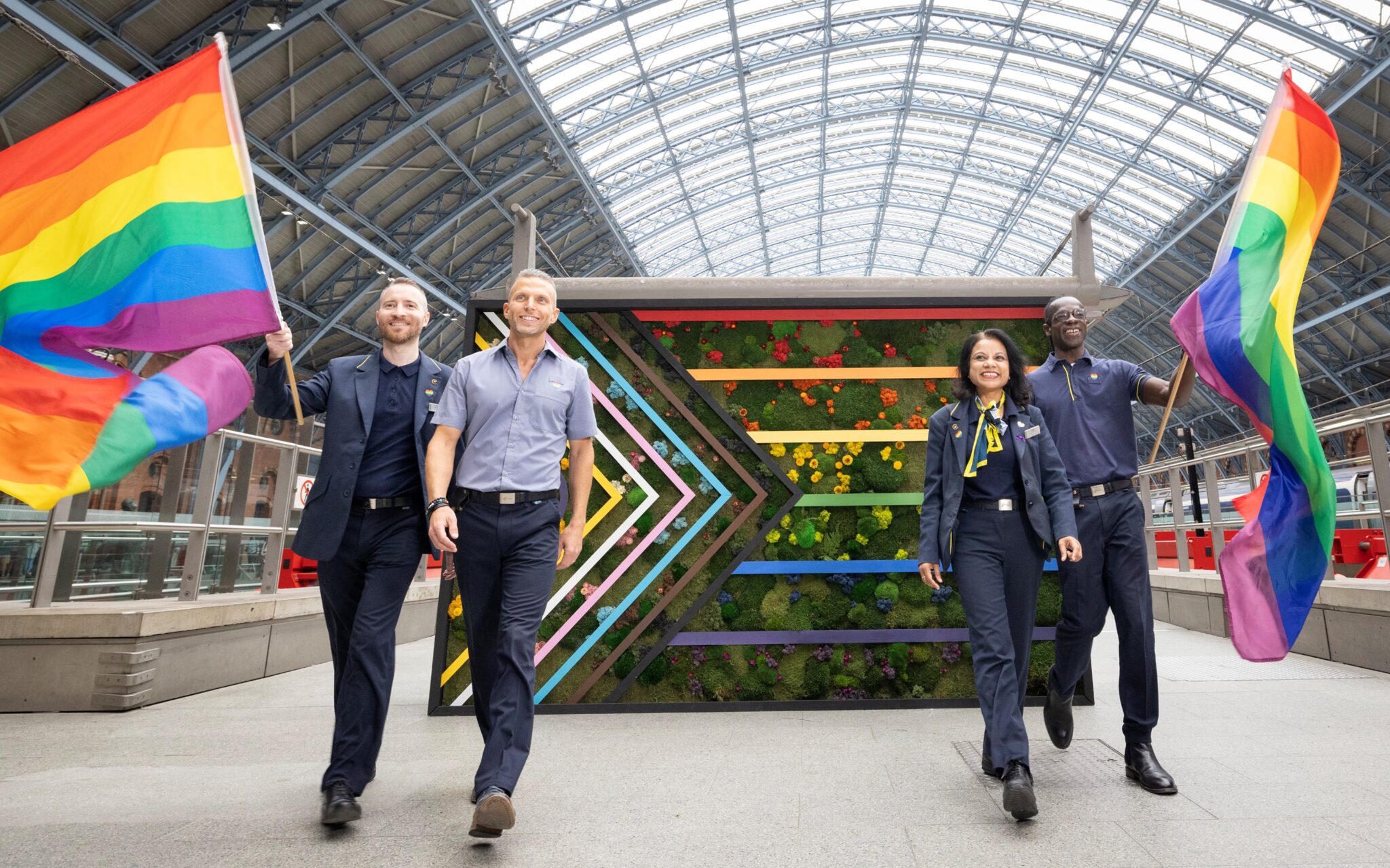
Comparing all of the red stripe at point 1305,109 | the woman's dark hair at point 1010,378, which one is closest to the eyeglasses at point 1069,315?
the woman's dark hair at point 1010,378

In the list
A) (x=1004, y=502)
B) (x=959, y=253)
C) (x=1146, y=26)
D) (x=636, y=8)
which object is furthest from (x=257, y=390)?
(x=959, y=253)

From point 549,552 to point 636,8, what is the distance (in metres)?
17.7

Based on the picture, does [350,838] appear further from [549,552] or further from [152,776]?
[152,776]

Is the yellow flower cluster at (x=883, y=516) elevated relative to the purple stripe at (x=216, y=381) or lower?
lower

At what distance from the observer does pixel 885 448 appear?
4602 mm

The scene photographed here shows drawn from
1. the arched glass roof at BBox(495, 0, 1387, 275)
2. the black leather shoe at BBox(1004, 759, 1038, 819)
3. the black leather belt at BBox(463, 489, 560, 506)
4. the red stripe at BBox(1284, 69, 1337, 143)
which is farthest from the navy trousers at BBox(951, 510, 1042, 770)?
the arched glass roof at BBox(495, 0, 1387, 275)

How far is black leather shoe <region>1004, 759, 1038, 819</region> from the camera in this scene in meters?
2.38

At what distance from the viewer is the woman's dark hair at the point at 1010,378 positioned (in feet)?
10.1

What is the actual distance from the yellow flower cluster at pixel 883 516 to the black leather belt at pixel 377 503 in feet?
8.68

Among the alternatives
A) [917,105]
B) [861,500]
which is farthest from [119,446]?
[917,105]

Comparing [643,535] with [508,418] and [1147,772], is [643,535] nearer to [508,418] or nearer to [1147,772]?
[508,418]

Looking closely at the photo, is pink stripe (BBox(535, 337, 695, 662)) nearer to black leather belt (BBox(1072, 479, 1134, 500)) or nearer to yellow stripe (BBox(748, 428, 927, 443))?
yellow stripe (BBox(748, 428, 927, 443))

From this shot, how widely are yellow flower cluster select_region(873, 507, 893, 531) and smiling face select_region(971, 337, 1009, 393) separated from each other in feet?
5.06

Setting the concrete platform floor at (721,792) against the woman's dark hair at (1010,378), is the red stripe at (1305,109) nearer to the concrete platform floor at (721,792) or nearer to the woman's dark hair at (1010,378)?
the woman's dark hair at (1010,378)
